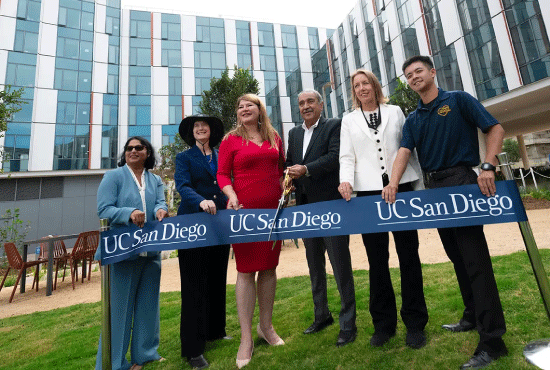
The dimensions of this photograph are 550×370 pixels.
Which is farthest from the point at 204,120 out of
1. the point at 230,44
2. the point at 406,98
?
the point at 230,44

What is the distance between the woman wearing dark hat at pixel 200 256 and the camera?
8.41 ft

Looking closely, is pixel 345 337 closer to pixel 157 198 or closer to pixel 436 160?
pixel 436 160

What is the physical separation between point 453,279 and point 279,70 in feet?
95.2

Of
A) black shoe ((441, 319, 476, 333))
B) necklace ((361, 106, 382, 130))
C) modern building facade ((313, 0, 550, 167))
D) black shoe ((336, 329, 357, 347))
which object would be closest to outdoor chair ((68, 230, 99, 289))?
black shoe ((336, 329, 357, 347))

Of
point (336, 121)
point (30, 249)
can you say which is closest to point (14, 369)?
point (336, 121)

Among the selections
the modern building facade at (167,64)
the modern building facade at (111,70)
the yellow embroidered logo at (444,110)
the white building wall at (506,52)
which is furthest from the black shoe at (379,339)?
the modern building facade at (111,70)

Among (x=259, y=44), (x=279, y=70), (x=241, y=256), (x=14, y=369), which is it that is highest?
(x=259, y=44)

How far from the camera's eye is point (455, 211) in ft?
6.41

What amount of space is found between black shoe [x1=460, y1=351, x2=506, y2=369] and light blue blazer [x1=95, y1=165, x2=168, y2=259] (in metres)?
2.48

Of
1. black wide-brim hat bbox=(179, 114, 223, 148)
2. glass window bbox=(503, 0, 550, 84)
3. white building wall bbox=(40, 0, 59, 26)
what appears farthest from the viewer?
white building wall bbox=(40, 0, 59, 26)

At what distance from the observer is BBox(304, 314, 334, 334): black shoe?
2.89m

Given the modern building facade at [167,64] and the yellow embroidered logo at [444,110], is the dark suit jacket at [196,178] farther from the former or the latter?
the modern building facade at [167,64]

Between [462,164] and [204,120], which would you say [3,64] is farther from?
[462,164]

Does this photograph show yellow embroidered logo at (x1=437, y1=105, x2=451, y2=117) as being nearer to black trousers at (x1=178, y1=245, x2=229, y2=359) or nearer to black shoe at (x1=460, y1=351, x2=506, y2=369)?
black shoe at (x1=460, y1=351, x2=506, y2=369)
